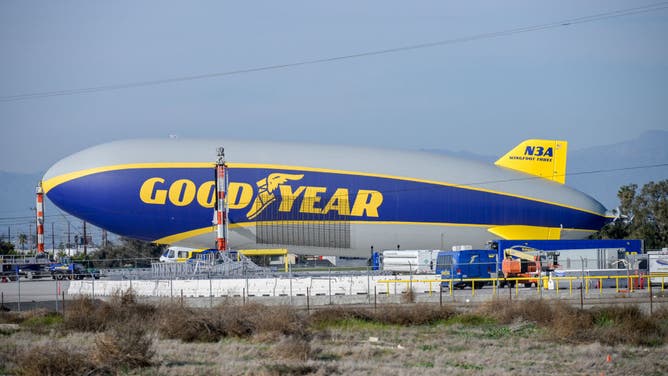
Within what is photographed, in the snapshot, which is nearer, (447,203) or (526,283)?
(526,283)

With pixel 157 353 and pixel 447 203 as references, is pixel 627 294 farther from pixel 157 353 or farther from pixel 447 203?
pixel 157 353

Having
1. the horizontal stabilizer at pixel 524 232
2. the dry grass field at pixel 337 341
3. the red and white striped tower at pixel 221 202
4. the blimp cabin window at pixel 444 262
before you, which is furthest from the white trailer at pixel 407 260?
the dry grass field at pixel 337 341

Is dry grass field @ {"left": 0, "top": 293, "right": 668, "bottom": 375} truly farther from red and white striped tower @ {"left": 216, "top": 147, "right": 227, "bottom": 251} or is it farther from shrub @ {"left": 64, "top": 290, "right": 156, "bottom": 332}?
red and white striped tower @ {"left": 216, "top": 147, "right": 227, "bottom": 251}

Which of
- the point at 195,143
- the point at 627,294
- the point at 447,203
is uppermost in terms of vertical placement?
the point at 195,143

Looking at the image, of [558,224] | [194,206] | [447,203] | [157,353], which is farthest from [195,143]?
[157,353]

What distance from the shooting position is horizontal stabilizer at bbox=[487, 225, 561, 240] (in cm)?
6600

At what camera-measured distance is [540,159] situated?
72.4m

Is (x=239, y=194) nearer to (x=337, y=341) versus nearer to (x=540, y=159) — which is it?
(x=540, y=159)

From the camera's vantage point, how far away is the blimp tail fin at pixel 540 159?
Answer: 72062 mm

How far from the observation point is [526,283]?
53062mm

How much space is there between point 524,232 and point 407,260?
1079 centimetres

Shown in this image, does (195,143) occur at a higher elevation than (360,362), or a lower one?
higher

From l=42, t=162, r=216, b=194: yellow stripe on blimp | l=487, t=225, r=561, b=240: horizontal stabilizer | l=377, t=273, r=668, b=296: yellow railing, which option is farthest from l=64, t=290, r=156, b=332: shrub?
l=487, t=225, r=561, b=240: horizontal stabilizer

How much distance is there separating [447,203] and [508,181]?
5563 mm
